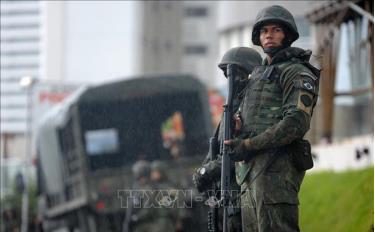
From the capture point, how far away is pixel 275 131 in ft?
23.2

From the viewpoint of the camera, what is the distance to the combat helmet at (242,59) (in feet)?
27.3

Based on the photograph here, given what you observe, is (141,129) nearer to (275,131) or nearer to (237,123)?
(237,123)

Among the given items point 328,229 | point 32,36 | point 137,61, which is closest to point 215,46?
point 137,61

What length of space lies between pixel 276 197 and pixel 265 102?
0.58m

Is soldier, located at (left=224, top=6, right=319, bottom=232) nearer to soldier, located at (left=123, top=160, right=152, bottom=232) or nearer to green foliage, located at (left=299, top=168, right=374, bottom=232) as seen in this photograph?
green foliage, located at (left=299, top=168, right=374, bottom=232)

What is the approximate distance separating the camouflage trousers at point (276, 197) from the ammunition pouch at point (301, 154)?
38mm

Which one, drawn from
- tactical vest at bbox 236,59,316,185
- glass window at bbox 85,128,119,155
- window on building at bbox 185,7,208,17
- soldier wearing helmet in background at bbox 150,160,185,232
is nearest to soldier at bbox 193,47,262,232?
tactical vest at bbox 236,59,316,185

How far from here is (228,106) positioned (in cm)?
751

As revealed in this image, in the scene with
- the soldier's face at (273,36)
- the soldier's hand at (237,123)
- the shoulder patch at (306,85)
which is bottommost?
the soldier's hand at (237,123)

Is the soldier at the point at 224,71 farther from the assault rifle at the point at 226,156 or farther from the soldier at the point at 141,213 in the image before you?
the soldier at the point at 141,213

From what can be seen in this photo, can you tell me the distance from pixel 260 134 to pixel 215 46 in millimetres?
70090

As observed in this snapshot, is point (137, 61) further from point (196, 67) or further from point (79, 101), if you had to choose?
point (79, 101)

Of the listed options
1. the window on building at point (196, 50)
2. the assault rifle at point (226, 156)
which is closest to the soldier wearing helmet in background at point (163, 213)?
the assault rifle at point (226, 156)

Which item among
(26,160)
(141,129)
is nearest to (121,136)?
(141,129)
